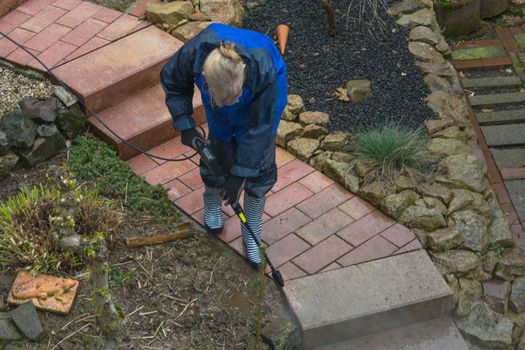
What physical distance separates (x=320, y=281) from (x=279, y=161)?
3.50 ft

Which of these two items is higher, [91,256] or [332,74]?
[91,256]

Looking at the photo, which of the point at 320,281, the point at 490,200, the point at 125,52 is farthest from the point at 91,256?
the point at 490,200

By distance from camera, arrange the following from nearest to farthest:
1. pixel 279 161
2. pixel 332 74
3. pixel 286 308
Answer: pixel 286 308 → pixel 279 161 → pixel 332 74

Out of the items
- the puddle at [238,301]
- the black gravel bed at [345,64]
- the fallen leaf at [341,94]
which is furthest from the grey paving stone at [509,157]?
the puddle at [238,301]

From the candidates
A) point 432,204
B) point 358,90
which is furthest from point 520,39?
point 432,204

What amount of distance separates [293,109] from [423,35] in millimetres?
1387

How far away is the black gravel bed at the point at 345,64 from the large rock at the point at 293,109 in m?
0.08

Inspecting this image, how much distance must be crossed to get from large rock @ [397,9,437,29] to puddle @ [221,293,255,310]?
2868 millimetres

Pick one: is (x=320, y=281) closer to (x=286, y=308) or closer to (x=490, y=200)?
(x=286, y=308)

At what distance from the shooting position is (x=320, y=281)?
15.0 feet

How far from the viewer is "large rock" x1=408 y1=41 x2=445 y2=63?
618cm

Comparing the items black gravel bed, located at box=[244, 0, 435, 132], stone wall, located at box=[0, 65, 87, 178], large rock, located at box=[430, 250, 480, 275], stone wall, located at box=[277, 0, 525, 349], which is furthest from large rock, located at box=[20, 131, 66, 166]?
large rock, located at box=[430, 250, 480, 275]

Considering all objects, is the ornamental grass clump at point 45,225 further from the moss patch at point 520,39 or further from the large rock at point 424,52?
the moss patch at point 520,39

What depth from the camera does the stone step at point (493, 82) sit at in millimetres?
6676
